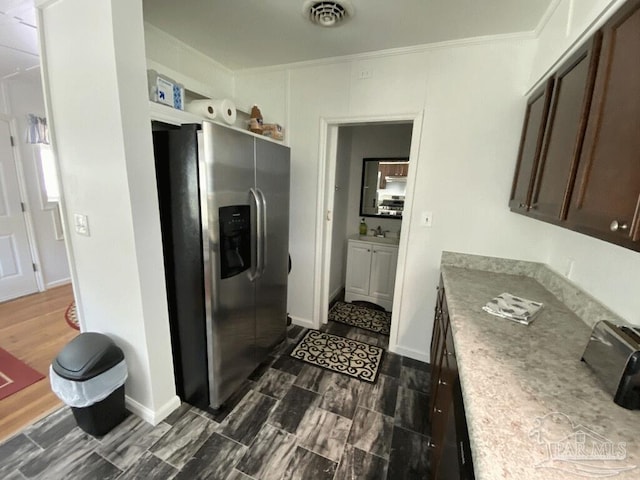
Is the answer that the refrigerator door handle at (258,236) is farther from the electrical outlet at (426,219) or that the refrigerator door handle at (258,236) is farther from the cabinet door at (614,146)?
the cabinet door at (614,146)

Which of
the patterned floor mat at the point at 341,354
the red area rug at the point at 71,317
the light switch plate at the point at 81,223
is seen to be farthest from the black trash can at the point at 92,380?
the red area rug at the point at 71,317

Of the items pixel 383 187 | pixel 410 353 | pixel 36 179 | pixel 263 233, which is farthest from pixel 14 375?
pixel 383 187

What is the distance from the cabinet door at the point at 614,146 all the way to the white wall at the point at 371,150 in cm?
248

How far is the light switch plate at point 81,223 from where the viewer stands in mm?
1571

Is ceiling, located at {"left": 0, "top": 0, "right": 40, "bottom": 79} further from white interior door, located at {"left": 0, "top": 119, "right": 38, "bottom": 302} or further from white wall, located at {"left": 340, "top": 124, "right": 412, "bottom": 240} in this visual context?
white wall, located at {"left": 340, "top": 124, "right": 412, "bottom": 240}

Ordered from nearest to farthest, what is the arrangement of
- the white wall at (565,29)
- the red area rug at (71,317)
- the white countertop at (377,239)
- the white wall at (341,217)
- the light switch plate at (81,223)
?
the white wall at (565,29) → the light switch plate at (81,223) → the red area rug at (71,317) → the white wall at (341,217) → the white countertop at (377,239)

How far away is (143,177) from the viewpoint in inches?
55.9

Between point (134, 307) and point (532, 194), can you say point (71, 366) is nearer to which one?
point (134, 307)

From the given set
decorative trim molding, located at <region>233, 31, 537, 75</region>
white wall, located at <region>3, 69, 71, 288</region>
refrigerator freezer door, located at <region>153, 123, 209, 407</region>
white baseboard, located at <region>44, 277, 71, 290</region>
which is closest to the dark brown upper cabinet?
decorative trim molding, located at <region>233, 31, 537, 75</region>

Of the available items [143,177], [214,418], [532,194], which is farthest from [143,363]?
[532,194]

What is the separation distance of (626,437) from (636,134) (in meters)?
0.81

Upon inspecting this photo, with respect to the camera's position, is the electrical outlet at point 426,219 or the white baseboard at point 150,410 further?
the electrical outlet at point 426,219

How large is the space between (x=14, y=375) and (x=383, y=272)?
3.34 m

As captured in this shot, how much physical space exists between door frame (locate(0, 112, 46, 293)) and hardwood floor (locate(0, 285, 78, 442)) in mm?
260
